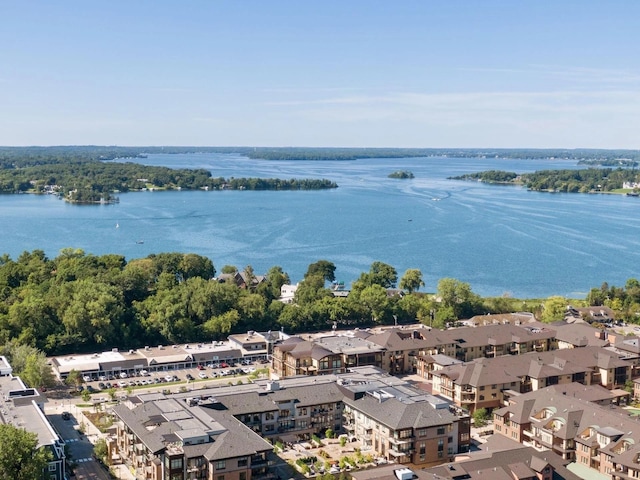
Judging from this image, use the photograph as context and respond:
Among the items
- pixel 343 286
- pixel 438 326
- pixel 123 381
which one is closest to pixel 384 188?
pixel 343 286

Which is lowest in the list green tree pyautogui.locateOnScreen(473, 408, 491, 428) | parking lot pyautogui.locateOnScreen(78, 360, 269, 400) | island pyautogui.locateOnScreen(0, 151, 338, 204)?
parking lot pyautogui.locateOnScreen(78, 360, 269, 400)

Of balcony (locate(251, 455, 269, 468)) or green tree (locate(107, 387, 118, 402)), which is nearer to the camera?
balcony (locate(251, 455, 269, 468))

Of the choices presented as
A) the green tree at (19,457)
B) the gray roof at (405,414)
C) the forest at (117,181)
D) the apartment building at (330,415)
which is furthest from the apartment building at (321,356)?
the forest at (117,181)

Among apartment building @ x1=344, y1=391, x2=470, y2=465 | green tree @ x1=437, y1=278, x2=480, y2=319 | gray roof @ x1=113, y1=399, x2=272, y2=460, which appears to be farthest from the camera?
green tree @ x1=437, y1=278, x2=480, y2=319

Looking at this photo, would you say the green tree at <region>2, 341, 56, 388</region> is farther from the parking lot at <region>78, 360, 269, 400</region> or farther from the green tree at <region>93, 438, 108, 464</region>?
the green tree at <region>93, 438, 108, 464</region>

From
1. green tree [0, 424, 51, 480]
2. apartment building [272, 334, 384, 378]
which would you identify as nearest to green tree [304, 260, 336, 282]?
apartment building [272, 334, 384, 378]

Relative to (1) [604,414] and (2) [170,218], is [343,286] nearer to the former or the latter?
(1) [604,414]
